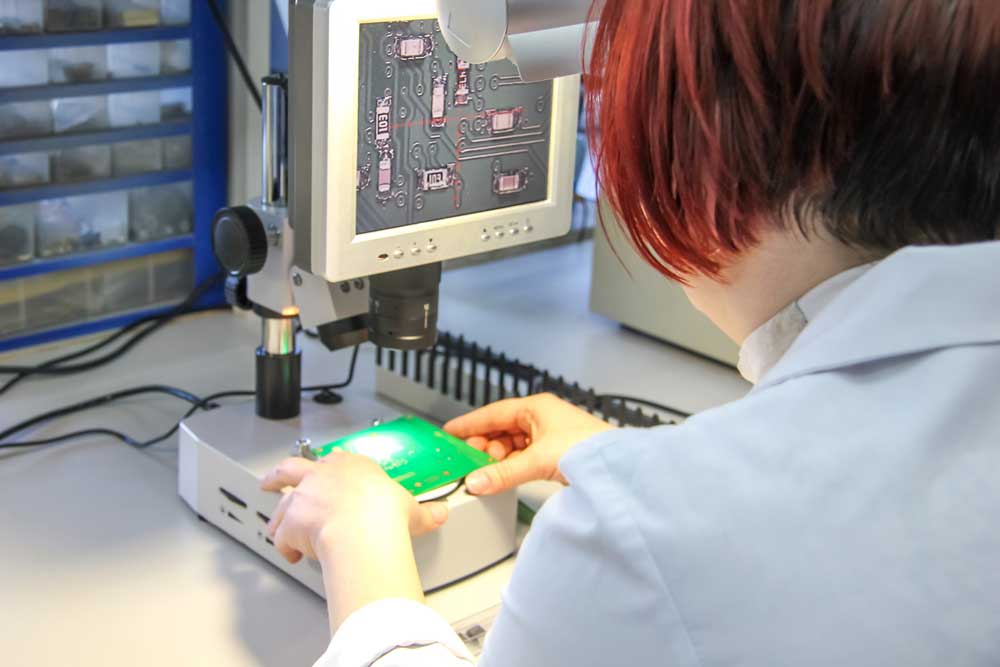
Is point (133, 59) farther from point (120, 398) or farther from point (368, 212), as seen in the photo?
point (368, 212)

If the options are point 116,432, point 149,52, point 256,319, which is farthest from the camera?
point 256,319

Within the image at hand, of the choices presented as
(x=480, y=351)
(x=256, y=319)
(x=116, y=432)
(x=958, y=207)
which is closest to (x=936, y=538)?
(x=958, y=207)

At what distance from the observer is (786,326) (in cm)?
65

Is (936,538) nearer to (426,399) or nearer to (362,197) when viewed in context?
(362,197)

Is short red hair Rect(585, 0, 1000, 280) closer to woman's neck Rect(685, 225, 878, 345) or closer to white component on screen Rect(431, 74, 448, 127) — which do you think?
woman's neck Rect(685, 225, 878, 345)

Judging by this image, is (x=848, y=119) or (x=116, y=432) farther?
(x=116, y=432)

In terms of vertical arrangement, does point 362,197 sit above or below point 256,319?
above

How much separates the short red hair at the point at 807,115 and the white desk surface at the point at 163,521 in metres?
0.51

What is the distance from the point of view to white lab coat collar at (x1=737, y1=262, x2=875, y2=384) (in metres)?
0.62

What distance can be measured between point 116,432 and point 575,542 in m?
0.81

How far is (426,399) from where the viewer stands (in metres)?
1.33

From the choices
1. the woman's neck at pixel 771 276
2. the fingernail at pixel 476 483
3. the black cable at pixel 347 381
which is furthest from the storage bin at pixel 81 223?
the woman's neck at pixel 771 276

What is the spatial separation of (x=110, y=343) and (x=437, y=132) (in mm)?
666

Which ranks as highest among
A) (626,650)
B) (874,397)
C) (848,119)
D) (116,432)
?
(848,119)
